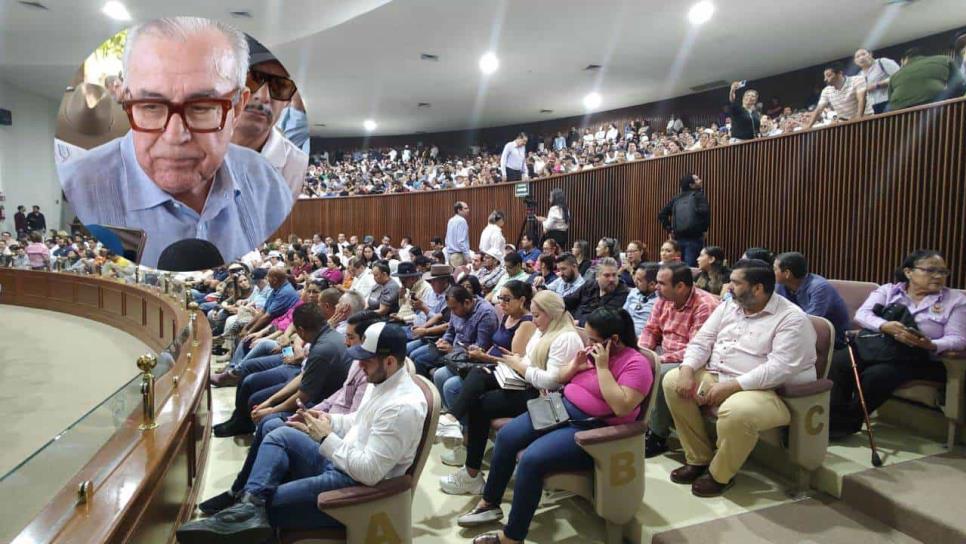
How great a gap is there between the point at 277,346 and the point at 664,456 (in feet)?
9.73

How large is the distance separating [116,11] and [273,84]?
8.38 metres

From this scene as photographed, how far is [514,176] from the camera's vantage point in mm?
10422

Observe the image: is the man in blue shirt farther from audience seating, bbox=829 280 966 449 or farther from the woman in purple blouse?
audience seating, bbox=829 280 966 449

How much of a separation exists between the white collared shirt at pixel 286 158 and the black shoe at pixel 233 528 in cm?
122

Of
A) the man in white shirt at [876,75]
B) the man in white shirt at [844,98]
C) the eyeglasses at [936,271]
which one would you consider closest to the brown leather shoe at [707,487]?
the eyeglasses at [936,271]

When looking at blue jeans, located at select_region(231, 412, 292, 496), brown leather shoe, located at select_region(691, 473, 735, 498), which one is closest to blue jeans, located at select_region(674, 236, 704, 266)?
brown leather shoe, located at select_region(691, 473, 735, 498)

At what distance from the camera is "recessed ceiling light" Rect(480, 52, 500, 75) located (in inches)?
416

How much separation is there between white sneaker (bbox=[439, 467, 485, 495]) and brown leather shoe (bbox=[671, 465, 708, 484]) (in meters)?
0.95

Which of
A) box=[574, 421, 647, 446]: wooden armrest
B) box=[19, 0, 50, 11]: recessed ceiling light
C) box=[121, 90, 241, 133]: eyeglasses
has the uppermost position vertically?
box=[19, 0, 50, 11]: recessed ceiling light

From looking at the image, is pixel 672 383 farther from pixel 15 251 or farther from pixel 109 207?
pixel 15 251

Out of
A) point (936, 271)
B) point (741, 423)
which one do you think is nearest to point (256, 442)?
point (741, 423)

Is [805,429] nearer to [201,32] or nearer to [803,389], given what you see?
[803,389]

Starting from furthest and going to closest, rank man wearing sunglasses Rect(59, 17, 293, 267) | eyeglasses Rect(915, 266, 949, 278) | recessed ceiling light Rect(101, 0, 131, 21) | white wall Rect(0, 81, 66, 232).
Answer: white wall Rect(0, 81, 66, 232), recessed ceiling light Rect(101, 0, 131, 21), eyeglasses Rect(915, 266, 949, 278), man wearing sunglasses Rect(59, 17, 293, 267)

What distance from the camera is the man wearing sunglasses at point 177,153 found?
2.10m
